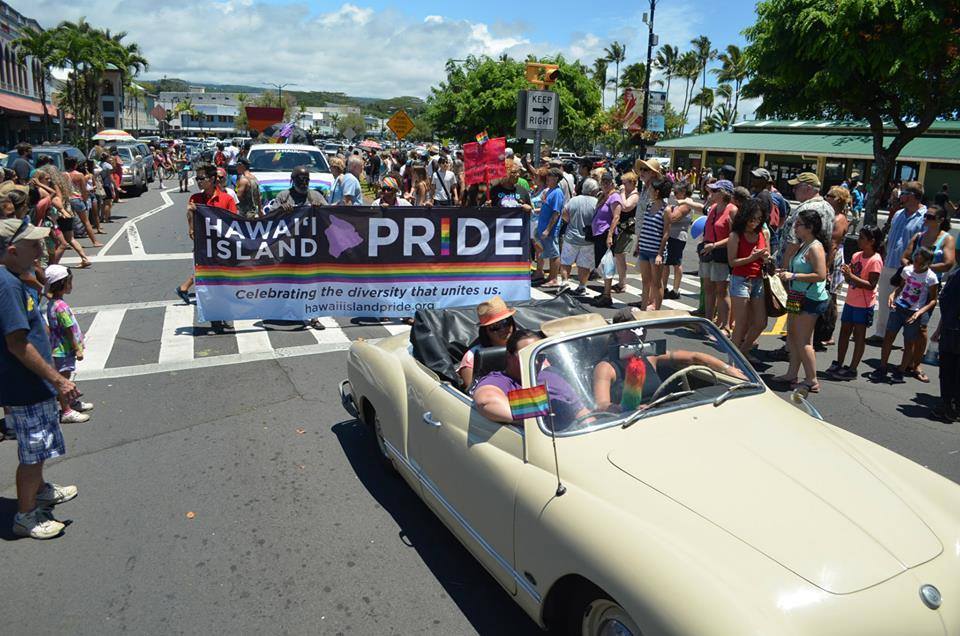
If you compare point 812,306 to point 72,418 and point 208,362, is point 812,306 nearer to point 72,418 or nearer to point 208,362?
point 208,362

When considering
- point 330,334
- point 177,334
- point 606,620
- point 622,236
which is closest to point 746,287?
point 622,236

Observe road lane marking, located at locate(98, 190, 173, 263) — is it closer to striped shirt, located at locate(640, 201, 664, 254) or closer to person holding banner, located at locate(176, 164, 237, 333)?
person holding banner, located at locate(176, 164, 237, 333)

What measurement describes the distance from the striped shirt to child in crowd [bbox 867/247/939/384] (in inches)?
115

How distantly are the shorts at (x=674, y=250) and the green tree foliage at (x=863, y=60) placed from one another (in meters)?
8.37

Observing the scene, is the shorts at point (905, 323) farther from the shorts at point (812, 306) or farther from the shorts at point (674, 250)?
the shorts at point (674, 250)

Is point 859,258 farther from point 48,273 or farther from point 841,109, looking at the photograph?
point 841,109

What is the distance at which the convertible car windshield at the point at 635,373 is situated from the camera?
3.41m

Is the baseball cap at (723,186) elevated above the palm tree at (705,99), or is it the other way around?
the palm tree at (705,99)

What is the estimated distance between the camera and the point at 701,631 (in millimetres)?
2248

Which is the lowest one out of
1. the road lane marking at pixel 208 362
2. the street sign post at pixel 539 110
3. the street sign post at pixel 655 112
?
the road lane marking at pixel 208 362

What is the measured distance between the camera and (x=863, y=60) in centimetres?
1471

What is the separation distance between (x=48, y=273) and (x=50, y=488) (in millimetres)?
1844

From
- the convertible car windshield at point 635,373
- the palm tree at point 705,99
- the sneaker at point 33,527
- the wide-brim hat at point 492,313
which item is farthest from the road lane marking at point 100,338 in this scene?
the palm tree at point 705,99

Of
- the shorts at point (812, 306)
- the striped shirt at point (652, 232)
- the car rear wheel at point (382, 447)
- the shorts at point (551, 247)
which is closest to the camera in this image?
the car rear wheel at point (382, 447)
